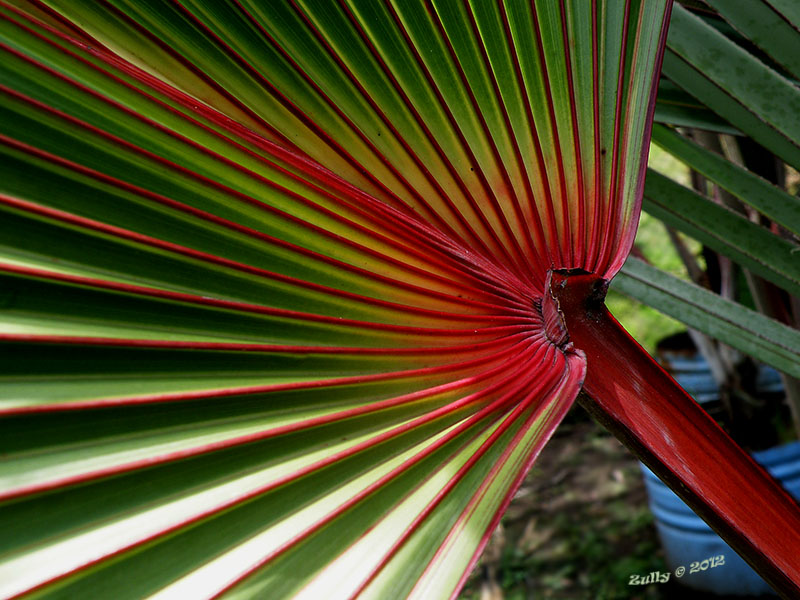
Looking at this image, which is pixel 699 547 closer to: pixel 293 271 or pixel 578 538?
pixel 578 538

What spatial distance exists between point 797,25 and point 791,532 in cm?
47

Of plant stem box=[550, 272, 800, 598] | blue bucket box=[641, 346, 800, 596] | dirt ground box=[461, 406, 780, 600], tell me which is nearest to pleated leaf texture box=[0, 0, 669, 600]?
plant stem box=[550, 272, 800, 598]

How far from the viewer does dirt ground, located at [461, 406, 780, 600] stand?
6.85ft

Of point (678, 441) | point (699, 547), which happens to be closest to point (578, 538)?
point (699, 547)

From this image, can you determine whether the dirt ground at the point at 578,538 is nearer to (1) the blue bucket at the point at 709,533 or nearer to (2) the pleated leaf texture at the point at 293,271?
(1) the blue bucket at the point at 709,533

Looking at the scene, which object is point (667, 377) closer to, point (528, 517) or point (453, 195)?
point (453, 195)

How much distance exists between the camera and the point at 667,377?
51 cm

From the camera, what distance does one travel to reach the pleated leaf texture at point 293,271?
0.34 metres

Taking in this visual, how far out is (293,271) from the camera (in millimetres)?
444

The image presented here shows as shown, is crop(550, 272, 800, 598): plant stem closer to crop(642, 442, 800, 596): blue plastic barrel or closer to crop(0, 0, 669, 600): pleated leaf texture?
crop(0, 0, 669, 600): pleated leaf texture

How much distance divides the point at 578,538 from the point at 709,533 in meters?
0.62

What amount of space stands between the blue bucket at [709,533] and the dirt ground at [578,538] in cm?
14

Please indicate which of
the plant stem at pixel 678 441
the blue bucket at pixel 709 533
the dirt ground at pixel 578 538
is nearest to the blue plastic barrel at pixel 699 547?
the blue bucket at pixel 709 533

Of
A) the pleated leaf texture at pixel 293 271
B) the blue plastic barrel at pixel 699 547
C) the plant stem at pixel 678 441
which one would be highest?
the pleated leaf texture at pixel 293 271
